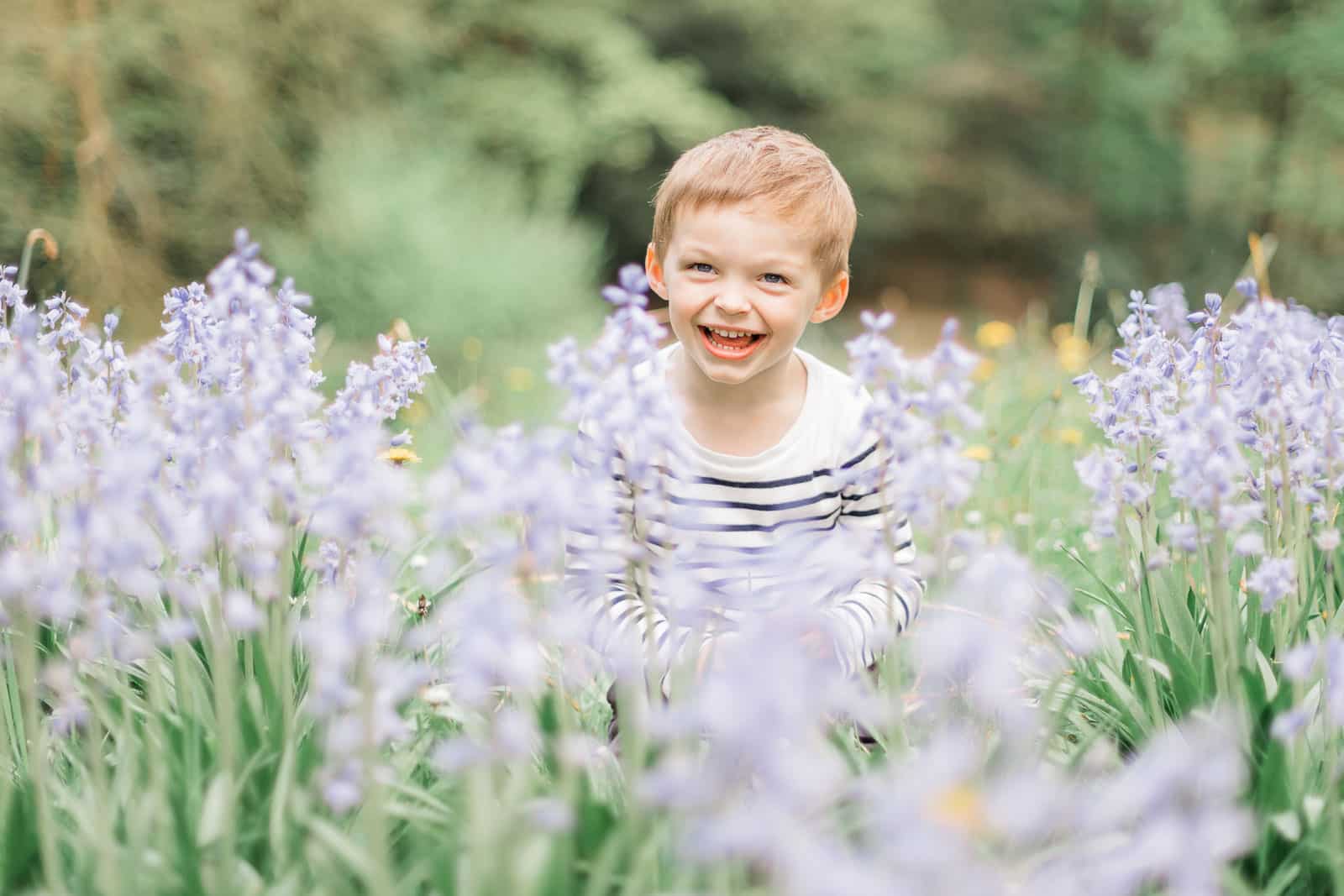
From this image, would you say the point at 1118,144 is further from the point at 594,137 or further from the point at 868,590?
the point at 868,590

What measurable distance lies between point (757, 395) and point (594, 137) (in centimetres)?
1425

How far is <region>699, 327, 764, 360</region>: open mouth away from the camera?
3.06m

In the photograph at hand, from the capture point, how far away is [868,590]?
3.13 metres

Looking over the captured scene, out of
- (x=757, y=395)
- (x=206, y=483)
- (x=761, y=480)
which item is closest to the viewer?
(x=206, y=483)

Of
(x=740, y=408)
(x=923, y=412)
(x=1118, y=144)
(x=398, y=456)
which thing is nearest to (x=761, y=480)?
(x=740, y=408)

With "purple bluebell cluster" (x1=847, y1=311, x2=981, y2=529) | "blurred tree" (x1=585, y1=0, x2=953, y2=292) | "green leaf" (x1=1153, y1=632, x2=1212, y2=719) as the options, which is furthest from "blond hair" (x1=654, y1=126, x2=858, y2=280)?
"blurred tree" (x1=585, y1=0, x2=953, y2=292)

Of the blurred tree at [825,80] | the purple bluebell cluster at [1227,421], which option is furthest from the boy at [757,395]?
the blurred tree at [825,80]

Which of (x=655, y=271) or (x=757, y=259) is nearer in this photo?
(x=757, y=259)

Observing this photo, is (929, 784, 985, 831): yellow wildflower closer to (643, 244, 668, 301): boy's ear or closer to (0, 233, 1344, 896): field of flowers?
(0, 233, 1344, 896): field of flowers

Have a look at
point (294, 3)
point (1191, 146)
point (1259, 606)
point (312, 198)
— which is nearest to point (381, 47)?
point (294, 3)

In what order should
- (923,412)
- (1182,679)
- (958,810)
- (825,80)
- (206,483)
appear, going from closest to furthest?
(958,810)
(206,483)
(923,412)
(1182,679)
(825,80)

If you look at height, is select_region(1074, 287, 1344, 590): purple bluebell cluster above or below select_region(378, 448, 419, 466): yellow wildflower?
below

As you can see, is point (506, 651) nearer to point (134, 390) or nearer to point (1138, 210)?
point (134, 390)

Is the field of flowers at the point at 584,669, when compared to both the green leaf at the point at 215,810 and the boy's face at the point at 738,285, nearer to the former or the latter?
the green leaf at the point at 215,810
